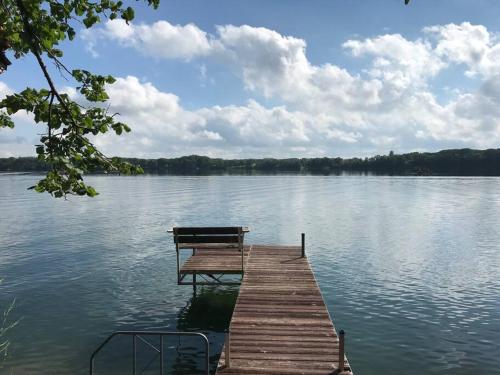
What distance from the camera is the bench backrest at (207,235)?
60.0ft

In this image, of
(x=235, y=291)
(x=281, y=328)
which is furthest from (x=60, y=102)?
(x=235, y=291)

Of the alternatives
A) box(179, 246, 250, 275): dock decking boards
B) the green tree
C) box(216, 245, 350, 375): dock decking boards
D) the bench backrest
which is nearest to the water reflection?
box(179, 246, 250, 275): dock decking boards

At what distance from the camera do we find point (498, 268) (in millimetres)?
26750

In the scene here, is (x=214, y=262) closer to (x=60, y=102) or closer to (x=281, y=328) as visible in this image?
(x=281, y=328)

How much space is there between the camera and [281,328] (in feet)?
37.9

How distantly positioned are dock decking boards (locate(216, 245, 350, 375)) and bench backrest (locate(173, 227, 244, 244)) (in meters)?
1.48

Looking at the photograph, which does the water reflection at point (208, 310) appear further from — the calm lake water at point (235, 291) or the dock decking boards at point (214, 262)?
the dock decking boards at point (214, 262)

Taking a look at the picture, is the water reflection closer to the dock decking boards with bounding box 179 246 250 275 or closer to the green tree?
the dock decking boards with bounding box 179 246 250 275

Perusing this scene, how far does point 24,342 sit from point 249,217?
3693cm

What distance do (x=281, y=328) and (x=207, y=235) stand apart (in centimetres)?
740

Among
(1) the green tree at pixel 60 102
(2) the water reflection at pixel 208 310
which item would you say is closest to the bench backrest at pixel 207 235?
(2) the water reflection at pixel 208 310

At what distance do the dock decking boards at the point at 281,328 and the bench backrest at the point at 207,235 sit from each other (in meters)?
1.48

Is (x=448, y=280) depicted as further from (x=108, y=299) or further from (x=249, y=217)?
(x=249, y=217)

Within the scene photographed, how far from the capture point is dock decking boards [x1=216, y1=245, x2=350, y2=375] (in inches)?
372
